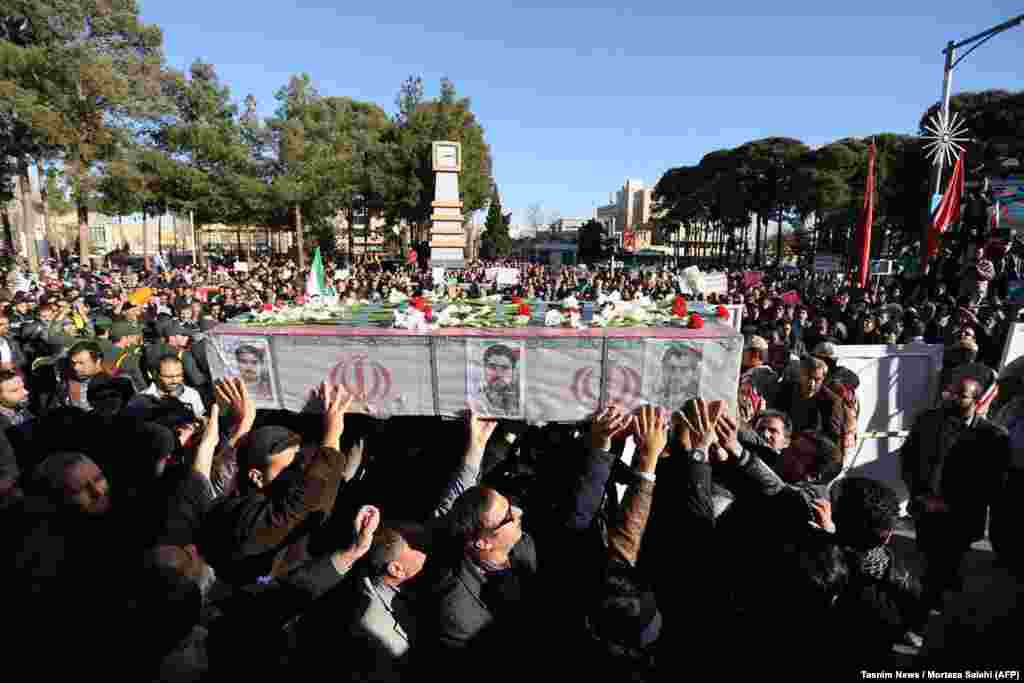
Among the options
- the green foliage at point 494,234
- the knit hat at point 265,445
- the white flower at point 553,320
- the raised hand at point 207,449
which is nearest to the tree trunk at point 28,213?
the raised hand at point 207,449

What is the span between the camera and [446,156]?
3050 cm

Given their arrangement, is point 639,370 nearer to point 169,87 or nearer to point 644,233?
point 169,87

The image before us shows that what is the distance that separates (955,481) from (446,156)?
3003cm

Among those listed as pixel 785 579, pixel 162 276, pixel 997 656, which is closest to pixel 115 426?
pixel 785 579

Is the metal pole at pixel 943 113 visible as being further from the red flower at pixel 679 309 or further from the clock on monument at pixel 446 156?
the clock on monument at pixel 446 156

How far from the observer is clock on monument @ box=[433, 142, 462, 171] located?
30.3 metres

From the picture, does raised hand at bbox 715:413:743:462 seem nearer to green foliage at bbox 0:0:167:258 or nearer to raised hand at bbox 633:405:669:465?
raised hand at bbox 633:405:669:465

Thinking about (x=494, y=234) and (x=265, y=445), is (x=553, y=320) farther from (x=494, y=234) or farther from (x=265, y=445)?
A: (x=494, y=234)

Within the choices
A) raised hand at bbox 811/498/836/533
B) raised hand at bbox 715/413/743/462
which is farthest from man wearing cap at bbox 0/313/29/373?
raised hand at bbox 811/498/836/533

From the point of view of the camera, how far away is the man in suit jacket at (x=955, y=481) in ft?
10.7

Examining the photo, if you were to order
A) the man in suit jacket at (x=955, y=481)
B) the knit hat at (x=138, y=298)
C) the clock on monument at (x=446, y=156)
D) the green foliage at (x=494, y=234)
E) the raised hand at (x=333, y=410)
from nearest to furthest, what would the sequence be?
1. the raised hand at (x=333, y=410)
2. the man in suit jacket at (x=955, y=481)
3. the knit hat at (x=138, y=298)
4. the clock on monument at (x=446, y=156)
5. the green foliage at (x=494, y=234)

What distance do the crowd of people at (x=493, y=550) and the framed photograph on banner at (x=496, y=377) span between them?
13 cm

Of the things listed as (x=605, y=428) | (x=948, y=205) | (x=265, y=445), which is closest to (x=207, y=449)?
(x=265, y=445)

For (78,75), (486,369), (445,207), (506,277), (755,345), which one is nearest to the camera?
(486,369)
